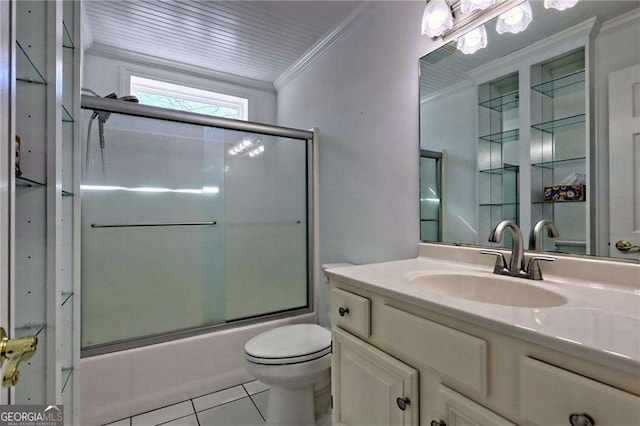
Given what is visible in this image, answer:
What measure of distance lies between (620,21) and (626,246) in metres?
0.66

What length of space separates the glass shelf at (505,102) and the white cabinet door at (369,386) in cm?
102

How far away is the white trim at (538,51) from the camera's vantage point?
95 centimetres

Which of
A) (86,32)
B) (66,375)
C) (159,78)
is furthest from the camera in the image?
(159,78)

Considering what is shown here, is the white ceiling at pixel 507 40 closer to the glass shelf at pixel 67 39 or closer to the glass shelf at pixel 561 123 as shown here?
the glass shelf at pixel 561 123

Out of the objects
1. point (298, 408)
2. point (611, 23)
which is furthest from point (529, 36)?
point (298, 408)

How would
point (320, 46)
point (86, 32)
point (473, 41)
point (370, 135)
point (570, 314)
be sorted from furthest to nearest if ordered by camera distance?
point (320, 46) → point (86, 32) → point (370, 135) → point (473, 41) → point (570, 314)

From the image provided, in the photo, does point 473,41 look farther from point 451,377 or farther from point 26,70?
point 26,70

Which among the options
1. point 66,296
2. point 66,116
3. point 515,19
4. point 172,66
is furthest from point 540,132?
point 172,66

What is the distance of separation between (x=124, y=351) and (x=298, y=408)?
975mm

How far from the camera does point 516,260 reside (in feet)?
3.28

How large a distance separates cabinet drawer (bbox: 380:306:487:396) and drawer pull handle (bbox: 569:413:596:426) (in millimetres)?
144

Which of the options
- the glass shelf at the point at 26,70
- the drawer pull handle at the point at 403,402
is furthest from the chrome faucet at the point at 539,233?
the glass shelf at the point at 26,70

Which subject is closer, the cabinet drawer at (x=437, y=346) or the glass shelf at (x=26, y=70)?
the cabinet drawer at (x=437, y=346)

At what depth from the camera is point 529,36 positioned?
1.08 metres
